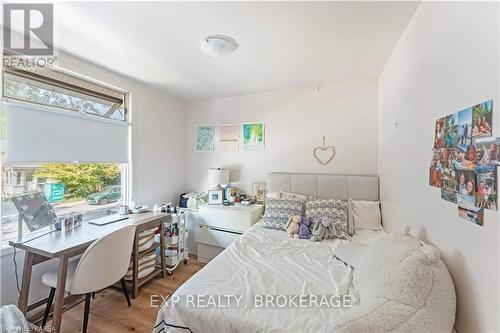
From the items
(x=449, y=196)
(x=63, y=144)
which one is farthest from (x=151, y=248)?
(x=449, y=196)

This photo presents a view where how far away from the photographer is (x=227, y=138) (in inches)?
136

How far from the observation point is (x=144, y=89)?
2.94 metres

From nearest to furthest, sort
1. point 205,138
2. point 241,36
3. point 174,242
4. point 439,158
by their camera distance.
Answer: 1. point 439,158
2. point 241,36
3. point 174,242
4. point 205,138

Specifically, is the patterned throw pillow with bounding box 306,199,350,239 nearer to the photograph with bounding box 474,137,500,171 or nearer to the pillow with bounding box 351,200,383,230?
the pillow with bounding box 351,200,383,230

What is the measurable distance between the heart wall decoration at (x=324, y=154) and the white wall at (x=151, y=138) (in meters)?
2.28

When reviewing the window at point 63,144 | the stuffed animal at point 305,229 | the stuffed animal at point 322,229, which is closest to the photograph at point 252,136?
the stuffed animal at point 305,229

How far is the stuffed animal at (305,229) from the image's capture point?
220cm

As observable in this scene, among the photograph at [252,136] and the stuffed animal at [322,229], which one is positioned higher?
the photograph at [252,136]

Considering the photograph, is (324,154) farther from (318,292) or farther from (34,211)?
(34,211)

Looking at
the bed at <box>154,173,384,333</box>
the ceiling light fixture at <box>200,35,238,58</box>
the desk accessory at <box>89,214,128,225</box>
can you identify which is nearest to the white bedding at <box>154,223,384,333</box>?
the bed at <box>154,173,384,333</box>

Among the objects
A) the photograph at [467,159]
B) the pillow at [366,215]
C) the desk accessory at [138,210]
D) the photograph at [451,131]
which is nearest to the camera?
the photograph at [467,159]

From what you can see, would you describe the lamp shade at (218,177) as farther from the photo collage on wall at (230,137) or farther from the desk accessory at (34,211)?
the desk accessory at (34,211)

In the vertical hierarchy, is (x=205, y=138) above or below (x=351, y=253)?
above

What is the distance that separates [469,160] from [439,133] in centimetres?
29
